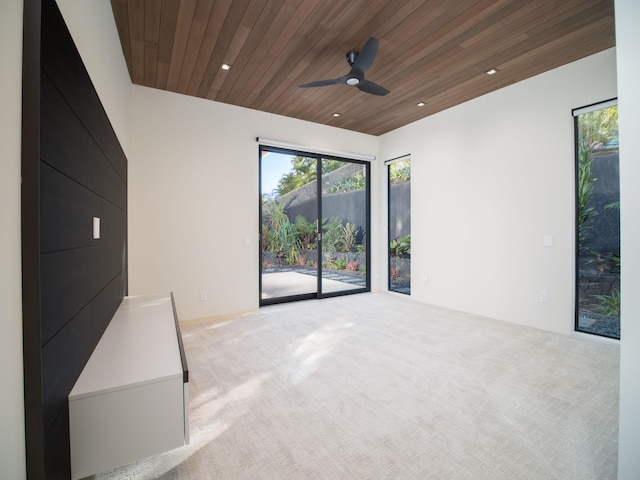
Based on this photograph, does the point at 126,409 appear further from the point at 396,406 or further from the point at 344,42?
the point at 344,42

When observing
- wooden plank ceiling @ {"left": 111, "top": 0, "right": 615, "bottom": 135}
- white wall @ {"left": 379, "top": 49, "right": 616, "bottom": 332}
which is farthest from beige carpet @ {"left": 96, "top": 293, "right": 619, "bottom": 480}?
wooden plank ceiling @ {"left": 111, "top": 0, "right": 615, "bottom": 135}

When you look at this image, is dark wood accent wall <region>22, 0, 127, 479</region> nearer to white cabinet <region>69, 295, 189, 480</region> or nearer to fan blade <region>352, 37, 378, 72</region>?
white cabinet <region>69, 295, 189, 480</region>

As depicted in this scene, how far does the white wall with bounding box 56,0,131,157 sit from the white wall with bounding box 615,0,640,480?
2.17 metres

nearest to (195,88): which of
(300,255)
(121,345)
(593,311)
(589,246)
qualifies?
(300,255)

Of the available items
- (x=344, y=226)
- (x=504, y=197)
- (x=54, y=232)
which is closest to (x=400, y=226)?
(x=344, y=226)

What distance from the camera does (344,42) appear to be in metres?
2.70

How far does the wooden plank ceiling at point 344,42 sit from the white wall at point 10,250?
191 centimetres

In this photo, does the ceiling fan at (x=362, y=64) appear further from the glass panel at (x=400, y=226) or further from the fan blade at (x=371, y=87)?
the glass panel at (x=400, y=226)

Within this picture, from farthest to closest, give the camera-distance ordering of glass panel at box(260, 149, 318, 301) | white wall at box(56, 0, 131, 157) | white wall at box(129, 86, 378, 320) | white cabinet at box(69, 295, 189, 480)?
glass panel at box(260, 149, 318, 301)
white wall at box(129, 86, 378, 320)
white wall at box(56, 0, 131, 157)
white cabinet at box(69, 295, 189, 480)

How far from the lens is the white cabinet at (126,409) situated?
43.7 inches

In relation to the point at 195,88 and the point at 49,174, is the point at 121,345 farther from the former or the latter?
the point at 195,88

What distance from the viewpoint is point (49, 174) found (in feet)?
3.08

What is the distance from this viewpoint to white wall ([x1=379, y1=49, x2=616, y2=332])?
323cm

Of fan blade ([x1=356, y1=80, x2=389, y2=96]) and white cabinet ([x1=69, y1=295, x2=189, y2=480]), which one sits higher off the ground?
fan blade ([x1=356, y1=80, x2=389, y2=96])
